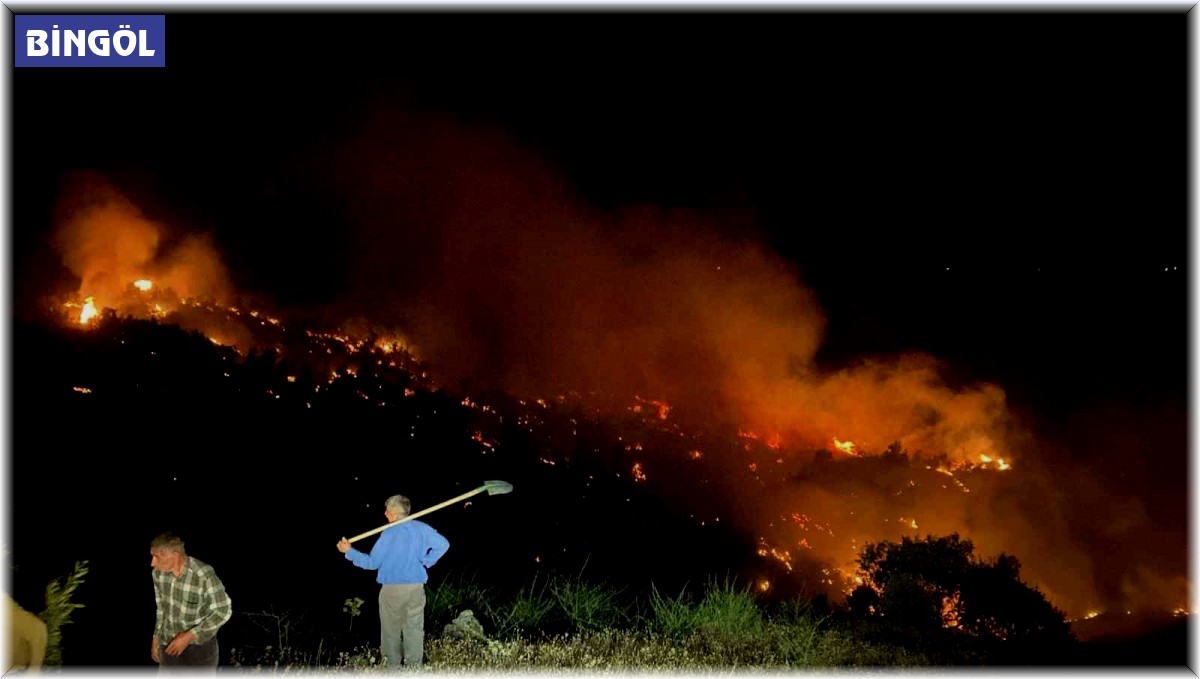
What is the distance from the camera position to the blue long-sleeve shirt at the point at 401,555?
669cm

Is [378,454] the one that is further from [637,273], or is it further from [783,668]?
[637,273]

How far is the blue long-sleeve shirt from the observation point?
6691mm

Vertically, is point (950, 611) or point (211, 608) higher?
point (211, 608)

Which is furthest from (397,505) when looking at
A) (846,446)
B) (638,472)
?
(846,446)

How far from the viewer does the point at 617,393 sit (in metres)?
23.8

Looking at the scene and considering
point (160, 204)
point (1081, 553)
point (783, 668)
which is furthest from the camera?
point (160, 204)

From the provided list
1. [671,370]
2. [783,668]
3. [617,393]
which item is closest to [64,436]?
[783,668]

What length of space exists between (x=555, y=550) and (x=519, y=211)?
14.6 meters

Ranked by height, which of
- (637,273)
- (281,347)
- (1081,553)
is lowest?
(1081,553)

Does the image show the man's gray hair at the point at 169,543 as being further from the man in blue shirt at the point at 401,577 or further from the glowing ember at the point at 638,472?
the glowing ember at the point at 638,472

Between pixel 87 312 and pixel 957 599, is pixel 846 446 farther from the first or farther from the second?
pixel 87 312

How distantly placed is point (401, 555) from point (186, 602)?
1536mm

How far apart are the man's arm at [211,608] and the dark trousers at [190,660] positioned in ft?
0.33

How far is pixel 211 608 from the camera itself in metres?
5.68
